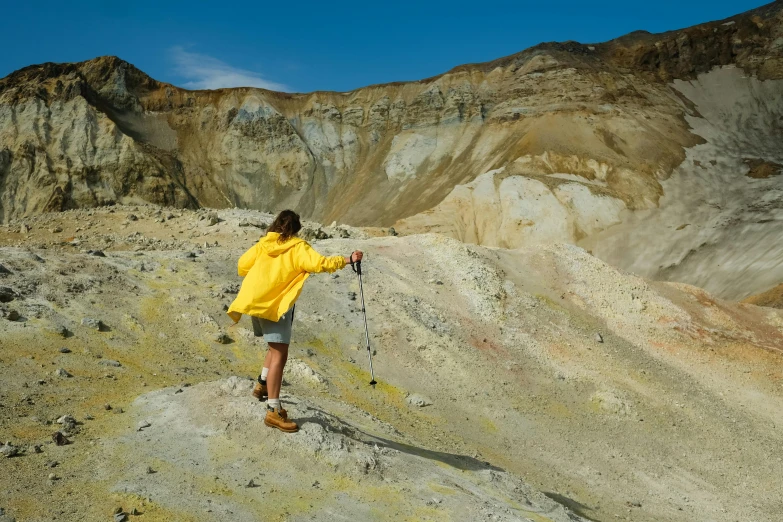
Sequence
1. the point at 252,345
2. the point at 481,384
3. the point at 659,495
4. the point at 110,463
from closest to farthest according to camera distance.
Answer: the point at 110,463
the point at 659,495
the point at 252,345
the point at 481,384

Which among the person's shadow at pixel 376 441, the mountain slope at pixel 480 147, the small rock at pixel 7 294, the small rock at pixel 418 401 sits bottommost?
the small rock at pixel 418 401

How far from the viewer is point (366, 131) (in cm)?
7400

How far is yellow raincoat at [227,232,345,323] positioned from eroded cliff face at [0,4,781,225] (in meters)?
46.5

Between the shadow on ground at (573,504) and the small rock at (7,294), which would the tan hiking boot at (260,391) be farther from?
the small rock at (7,294)

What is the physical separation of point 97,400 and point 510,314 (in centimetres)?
1118

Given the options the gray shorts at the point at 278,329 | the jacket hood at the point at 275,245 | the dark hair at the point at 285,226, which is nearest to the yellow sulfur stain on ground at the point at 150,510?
the gray shorts at the point at 278,329

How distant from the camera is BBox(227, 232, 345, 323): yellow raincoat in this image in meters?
6.91

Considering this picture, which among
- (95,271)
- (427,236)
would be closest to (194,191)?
(427,236)

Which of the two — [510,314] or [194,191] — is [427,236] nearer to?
[510,314]

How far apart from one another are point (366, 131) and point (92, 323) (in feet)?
212

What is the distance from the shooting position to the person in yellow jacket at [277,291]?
6.93 metres

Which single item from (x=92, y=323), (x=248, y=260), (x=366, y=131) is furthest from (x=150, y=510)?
(x=366, y=131)

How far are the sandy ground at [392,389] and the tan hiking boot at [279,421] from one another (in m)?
0.10

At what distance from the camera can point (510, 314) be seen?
1728 centimetres
